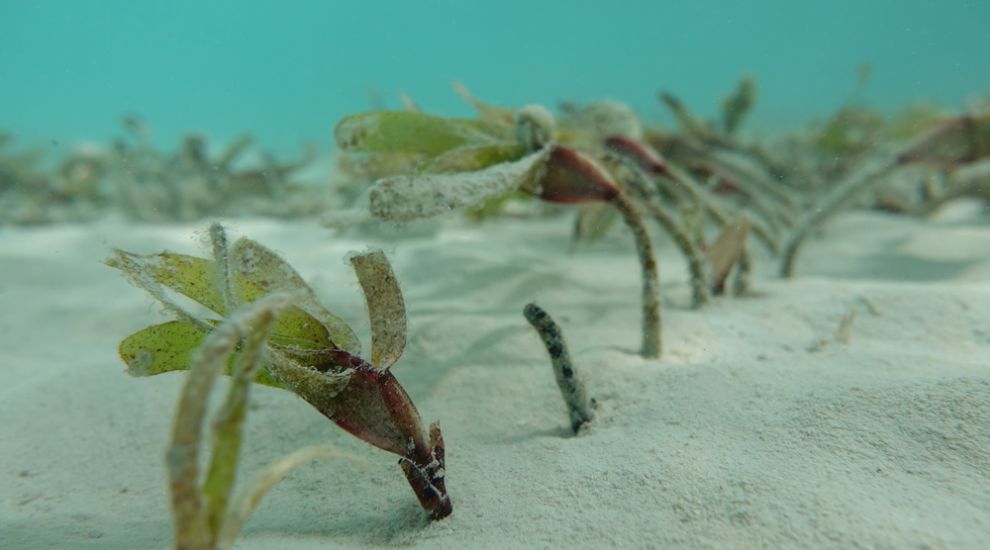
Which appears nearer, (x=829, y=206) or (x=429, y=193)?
(x=429, y=193)

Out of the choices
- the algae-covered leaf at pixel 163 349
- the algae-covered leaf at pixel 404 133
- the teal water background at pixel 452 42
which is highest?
the teal water background at pixel 452 42

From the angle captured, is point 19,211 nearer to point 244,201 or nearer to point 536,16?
point 244,201

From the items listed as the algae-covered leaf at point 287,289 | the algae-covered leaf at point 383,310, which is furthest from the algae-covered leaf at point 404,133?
the algae-covered leaf at point 383,310

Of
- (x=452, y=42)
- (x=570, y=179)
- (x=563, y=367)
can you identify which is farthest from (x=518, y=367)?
(x=452, y=42)

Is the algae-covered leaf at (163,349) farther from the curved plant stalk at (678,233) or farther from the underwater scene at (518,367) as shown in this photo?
the curved plant stalk at (678,233)

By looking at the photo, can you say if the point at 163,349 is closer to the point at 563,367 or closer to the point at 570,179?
the point at 563,367

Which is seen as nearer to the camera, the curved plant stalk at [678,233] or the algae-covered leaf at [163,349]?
the algae-covered leaf at [163,349]

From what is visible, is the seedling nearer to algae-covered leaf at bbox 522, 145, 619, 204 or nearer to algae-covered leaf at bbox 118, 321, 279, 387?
algae-covered leaf at bbox 118, 321, 279, 387
